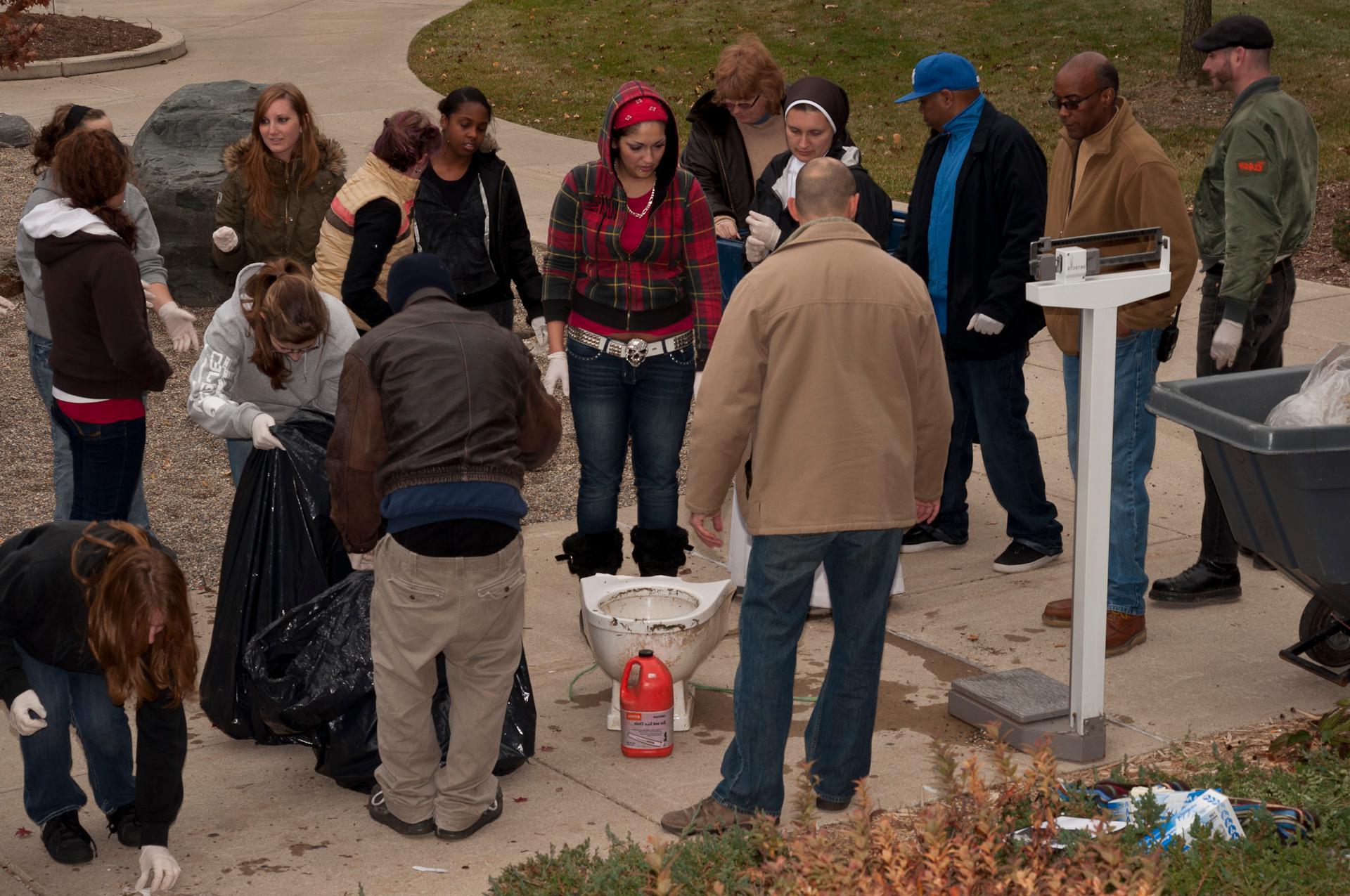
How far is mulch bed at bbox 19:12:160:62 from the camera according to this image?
18000 mm

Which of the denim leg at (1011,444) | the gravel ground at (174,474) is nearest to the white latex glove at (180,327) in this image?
the gravel ground at (174,474)

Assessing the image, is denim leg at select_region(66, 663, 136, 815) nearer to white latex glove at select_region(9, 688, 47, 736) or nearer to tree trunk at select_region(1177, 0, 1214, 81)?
white latex glove at select_region(9, 688, 47, 736)

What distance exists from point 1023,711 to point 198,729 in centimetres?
266

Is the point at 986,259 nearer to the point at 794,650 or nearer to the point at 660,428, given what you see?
the point at 660,428

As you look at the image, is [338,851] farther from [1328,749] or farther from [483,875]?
[1328,749]

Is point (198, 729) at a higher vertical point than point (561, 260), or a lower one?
lower

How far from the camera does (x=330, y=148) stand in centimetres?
667

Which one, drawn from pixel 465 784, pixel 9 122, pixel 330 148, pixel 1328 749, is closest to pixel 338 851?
pixel 465 784

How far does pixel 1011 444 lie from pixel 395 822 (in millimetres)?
2912

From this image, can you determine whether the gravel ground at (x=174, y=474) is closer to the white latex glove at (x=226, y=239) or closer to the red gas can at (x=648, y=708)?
the white latex glove at (x=226, y=239)

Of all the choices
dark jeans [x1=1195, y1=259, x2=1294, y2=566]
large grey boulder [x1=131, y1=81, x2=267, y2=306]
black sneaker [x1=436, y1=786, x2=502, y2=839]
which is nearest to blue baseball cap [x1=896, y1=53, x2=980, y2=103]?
dark jeans [x1=1195, y1=259, x2=1294, y2=566]

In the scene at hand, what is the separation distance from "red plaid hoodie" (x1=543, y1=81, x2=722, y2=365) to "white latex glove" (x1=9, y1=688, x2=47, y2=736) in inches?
89.8

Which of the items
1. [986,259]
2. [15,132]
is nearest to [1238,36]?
[986,259]

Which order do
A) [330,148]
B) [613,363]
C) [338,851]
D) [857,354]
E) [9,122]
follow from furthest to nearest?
[9,122]
[330,148]
[613,363]
[338,851]
[857,354]
